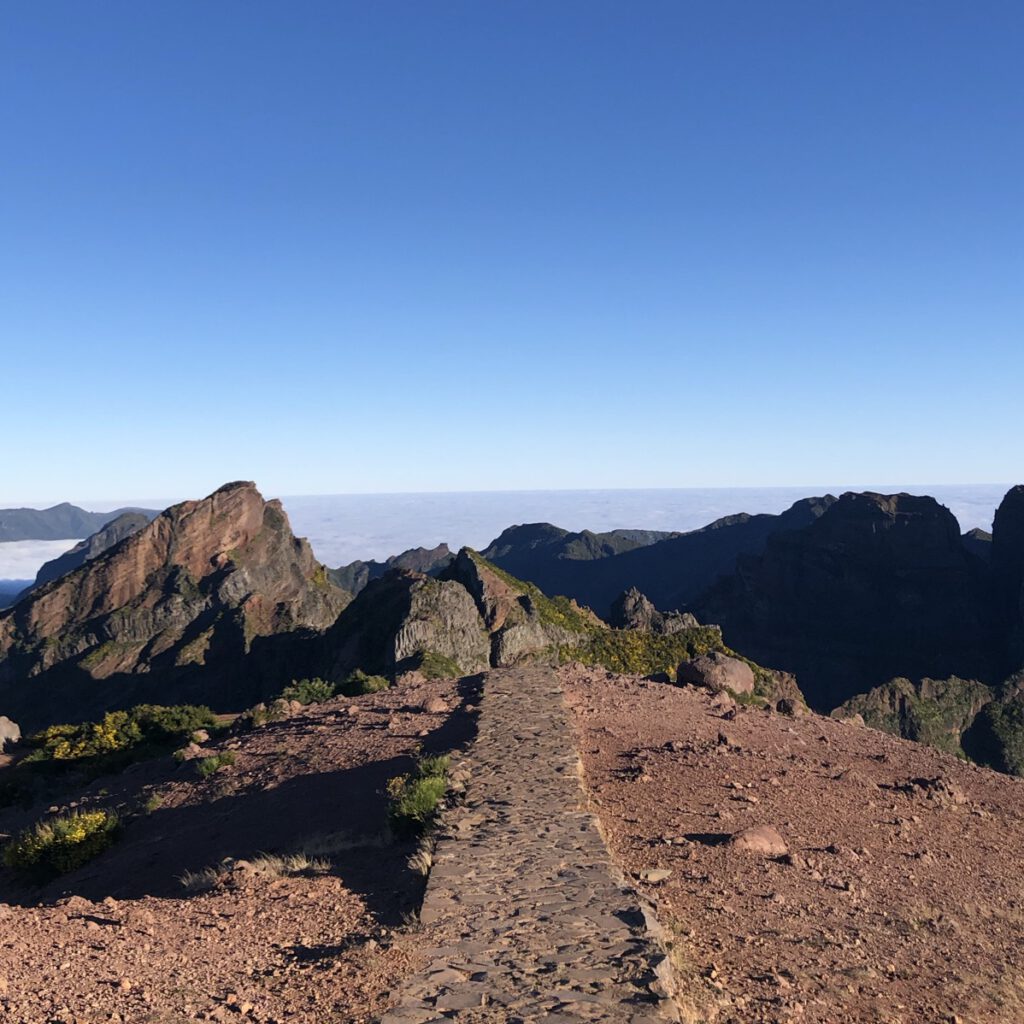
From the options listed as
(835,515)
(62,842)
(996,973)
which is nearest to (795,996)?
(996,973)

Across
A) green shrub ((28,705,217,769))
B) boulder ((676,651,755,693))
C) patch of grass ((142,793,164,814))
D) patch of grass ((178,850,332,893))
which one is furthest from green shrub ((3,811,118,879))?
boulder ((676,651,755,693))

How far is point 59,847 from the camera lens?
15875 mm

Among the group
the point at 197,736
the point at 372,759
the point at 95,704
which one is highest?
the point at 372,759

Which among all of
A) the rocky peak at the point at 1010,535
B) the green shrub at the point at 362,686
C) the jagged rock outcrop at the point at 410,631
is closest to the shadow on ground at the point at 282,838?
the green shrub at the point at 362,686

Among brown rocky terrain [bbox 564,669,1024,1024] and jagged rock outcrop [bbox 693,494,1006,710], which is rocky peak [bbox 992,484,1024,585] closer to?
jagged rock outcrop [bbox 693,494,1006,710]

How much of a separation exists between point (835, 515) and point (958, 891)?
484ft

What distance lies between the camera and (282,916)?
9.41 meters

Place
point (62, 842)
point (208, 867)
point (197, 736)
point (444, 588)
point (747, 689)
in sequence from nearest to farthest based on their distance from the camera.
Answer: point (208, 867)
point (62, 842)
point (197, 736)
point (747, 689)
point (444, 588)

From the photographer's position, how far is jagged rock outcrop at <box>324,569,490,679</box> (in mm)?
55719

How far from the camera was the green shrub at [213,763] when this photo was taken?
1903 cm

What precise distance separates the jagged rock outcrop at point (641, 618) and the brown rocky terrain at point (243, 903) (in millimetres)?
51659

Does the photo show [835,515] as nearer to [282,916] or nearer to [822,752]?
[822,752]

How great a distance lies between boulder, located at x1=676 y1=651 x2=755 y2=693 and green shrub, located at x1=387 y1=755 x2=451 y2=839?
15.8 m

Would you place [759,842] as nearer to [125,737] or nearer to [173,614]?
[125,737]
